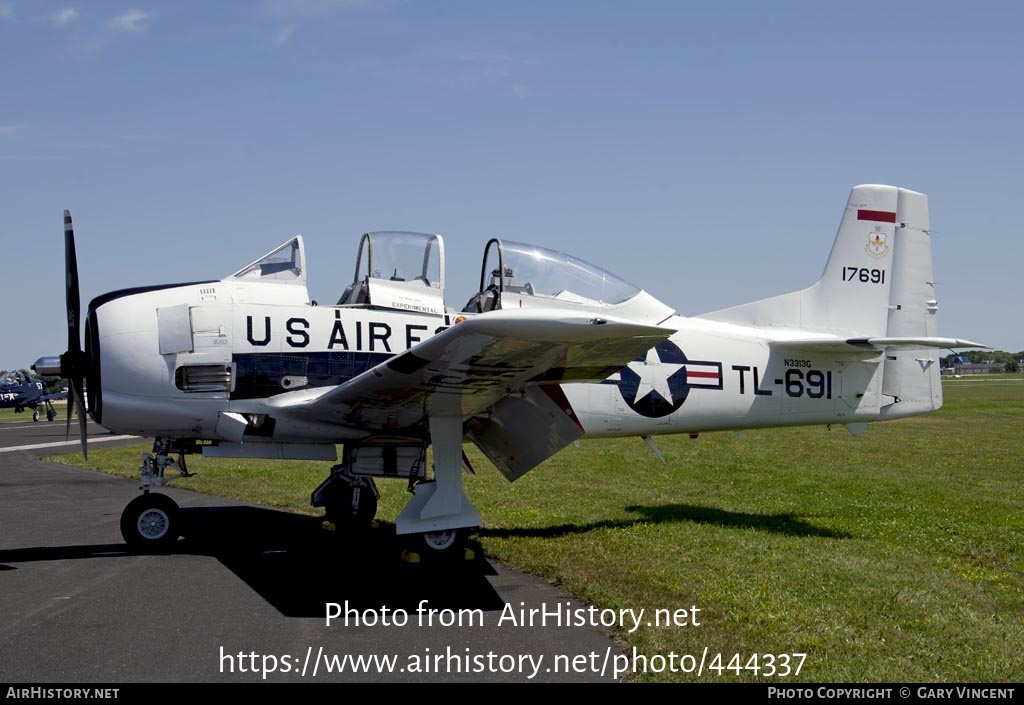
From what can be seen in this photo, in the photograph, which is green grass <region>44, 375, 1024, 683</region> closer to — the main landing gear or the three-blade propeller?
the main landing gear

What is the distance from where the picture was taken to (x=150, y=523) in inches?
363

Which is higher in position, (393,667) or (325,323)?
(325,323)

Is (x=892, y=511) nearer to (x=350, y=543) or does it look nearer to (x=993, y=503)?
(x=993, y=503)

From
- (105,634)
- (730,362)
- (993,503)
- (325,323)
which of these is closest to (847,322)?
(730,362)

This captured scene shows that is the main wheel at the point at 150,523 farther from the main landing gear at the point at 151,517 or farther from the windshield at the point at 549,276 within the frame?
the windshield at the point at 549,276

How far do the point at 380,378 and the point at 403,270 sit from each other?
8.27 ft

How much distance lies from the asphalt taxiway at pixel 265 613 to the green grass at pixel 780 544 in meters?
0.66

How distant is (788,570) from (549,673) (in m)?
3.59

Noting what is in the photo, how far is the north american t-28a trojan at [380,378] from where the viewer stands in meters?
8.33

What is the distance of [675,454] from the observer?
19.8 m

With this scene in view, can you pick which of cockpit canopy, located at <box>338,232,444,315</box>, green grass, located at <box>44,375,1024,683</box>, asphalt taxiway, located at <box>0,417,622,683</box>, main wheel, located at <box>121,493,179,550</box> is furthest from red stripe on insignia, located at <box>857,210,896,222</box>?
main wheel, located at <box>121,493,179,550</box>

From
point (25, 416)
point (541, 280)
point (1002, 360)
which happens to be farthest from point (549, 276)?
point (1002, 360)

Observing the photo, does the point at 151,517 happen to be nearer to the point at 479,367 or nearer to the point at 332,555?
the point at 332,555

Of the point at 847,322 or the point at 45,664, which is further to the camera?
the point at 847,322
